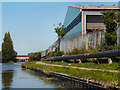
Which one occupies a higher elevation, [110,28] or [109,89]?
[110,28]

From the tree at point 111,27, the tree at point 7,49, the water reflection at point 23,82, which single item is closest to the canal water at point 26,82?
the water reflection at point 23,82

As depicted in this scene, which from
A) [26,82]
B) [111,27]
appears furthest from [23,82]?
[111,27]

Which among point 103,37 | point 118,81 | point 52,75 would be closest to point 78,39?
point 103,37

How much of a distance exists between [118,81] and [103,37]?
2081cm

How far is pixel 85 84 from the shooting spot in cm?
1132

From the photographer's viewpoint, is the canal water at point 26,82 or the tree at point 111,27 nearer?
the canal water at point 26,82

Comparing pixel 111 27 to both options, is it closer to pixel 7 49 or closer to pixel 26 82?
pixel 26 82

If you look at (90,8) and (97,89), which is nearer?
(97,89)

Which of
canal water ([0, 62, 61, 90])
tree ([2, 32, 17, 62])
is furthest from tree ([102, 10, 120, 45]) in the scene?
tree ([2, 32, 17, 62])

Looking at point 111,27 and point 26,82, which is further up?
point 111,27

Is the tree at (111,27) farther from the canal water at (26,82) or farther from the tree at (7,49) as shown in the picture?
the tree at (7,49)

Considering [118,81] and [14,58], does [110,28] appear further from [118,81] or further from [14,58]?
[14,58]

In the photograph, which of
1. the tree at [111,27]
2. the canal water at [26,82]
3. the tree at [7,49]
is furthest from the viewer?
the tree at [7,49]

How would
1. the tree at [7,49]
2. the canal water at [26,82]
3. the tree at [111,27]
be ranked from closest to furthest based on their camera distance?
the canal water at [26,82], the tree at [111,27], the tree at [7,49]
